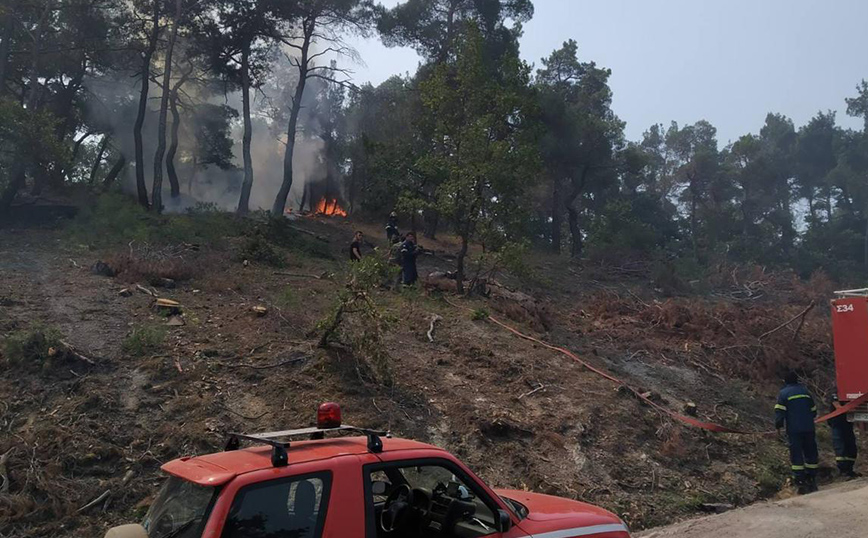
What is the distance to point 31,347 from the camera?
9023 mm

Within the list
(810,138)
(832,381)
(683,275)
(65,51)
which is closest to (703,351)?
(832,381)

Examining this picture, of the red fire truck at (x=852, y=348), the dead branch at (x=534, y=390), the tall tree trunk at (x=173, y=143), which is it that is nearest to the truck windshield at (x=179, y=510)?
the dead branch at (x=534, y=390)

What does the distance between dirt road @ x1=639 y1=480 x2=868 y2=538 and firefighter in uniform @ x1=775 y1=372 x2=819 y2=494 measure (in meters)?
0.66

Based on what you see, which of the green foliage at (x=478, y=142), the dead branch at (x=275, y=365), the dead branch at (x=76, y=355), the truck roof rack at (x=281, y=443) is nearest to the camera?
the truck roof rack at (x=281, y=443)

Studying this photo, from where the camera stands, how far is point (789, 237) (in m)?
38.8

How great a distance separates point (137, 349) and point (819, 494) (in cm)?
921

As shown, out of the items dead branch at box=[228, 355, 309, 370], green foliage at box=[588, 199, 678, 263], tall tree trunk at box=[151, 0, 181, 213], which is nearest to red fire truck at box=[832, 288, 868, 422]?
dead branch at box=[228, 355, 309, 370]

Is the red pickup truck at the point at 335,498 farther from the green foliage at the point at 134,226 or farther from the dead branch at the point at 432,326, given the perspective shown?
the green foliage at the point at 134,226

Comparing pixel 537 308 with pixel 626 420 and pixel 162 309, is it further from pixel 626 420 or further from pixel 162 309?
pixel 162 309

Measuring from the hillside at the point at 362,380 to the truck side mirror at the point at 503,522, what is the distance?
14.7ft

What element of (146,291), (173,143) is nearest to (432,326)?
(146,291)

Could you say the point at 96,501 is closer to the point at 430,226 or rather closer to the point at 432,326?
the point at 432,326

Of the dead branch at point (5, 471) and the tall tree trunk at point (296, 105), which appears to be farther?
the tall tree trunk at point (296, 105)

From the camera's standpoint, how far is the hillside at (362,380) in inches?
306
